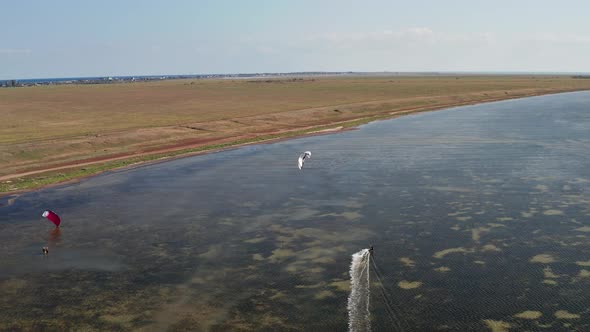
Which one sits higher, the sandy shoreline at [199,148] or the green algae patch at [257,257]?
the sandy shoreline at [199,148]

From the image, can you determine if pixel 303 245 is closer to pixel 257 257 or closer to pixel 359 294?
pixel 257 257

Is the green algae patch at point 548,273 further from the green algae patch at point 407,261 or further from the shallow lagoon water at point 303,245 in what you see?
the green algae patch at point 407,261

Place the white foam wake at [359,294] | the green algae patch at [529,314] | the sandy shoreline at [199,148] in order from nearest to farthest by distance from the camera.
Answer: the white foam wake at [359,294], the green algae patch at [529,314], the sandy shoreline at [199,148]

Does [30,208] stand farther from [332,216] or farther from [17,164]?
[332,216]

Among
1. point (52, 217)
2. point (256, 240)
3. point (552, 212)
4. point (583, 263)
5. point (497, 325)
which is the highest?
point (52, 217)

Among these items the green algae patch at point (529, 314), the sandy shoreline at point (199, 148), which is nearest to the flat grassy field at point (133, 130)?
the sandy shoreline at point (199, 148)

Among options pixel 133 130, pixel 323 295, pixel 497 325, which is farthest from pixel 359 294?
pixel 133 130

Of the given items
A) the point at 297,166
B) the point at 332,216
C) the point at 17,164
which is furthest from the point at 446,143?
the point at 17,164
